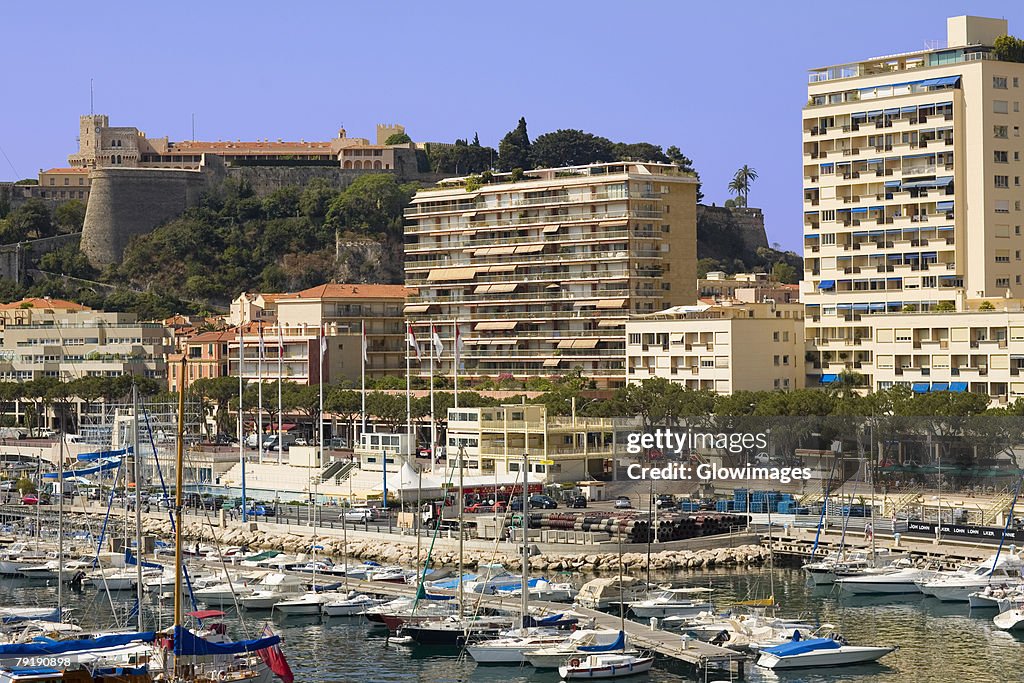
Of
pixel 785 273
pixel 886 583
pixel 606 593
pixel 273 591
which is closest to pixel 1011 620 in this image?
pixel 886 583

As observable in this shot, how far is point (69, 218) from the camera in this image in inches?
7057

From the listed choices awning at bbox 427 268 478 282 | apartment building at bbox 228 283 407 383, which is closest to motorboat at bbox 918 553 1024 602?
awning at bbox 427 268 478 282

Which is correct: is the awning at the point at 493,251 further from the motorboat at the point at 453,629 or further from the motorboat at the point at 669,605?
the motorboat at the point at 453,629

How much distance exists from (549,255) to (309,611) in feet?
183

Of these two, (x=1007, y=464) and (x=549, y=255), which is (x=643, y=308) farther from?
(x=1007, y=464)

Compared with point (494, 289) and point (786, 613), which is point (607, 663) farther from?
point (494, 289)

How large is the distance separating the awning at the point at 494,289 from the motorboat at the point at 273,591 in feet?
171

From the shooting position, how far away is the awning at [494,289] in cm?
11375

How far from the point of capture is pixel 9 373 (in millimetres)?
136250

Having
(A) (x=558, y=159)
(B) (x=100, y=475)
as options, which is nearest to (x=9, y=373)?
(B) (x=100, y=475)

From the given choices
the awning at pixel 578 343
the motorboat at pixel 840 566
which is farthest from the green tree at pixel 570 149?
the motorboat at pixel 840 566

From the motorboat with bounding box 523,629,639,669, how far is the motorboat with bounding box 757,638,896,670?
154 inches

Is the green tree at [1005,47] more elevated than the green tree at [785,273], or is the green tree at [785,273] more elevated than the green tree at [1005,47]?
the green tree at [1005,47]

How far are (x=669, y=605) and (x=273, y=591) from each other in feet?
45.4
